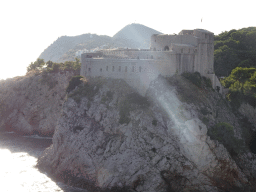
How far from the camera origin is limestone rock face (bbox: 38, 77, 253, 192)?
37812mm

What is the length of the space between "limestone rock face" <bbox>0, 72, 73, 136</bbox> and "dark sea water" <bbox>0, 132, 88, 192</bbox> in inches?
154

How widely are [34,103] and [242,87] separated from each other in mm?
52723

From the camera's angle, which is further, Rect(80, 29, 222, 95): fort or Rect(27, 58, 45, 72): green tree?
Rect(27, 58, 45, 72): green tree

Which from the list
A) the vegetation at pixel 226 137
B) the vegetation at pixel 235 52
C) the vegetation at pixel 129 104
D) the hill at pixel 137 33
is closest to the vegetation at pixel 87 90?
the vegetation at pixel 129 104

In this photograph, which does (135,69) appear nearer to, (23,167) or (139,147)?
(139,147)

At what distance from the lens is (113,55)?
54.0 m

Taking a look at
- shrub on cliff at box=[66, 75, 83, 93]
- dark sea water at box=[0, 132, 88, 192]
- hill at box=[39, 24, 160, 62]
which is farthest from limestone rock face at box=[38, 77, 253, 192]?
hill at box=[39, 24, 160, 62]

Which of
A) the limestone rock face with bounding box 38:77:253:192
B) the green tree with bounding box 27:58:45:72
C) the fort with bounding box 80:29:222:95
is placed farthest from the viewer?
the green tree with bounding box 27:58:45:72

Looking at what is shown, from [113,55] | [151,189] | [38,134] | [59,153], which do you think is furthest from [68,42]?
[151,189]

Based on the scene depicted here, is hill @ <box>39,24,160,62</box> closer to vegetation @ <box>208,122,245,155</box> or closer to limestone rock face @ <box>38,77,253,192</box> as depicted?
limestone rock face @ <box>38,77,253,192</box>

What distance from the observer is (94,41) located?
6373 inches

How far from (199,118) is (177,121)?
12.0 ft

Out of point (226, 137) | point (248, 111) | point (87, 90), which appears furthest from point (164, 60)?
point (248, 111)

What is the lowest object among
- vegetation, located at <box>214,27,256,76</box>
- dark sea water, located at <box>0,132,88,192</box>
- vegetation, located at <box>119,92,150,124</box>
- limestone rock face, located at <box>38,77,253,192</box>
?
dark sea water, located at <box>0,132,88,192</box>
